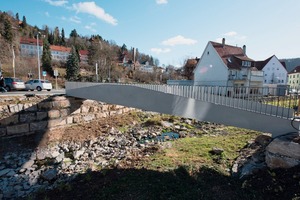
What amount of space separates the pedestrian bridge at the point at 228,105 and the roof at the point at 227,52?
72.0 ft

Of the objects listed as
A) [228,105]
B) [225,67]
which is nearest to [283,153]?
[228,105]

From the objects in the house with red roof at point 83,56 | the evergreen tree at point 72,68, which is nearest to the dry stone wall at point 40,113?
the evergreen tree at point 72,68

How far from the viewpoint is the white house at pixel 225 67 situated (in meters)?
26.6

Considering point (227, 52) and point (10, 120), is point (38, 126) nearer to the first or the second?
point (10, 120)

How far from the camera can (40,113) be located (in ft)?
36.2

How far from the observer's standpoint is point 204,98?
6895 millimetres

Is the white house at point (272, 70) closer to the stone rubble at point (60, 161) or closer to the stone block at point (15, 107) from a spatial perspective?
the stone rubble at point (60, 161)

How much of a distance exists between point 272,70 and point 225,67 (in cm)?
1564

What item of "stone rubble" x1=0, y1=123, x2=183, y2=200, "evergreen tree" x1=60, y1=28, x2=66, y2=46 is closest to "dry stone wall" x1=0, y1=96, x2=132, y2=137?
"stone rubble" x1=0, y1=123, x2=183, y2=200

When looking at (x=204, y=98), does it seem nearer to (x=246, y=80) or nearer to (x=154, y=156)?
(x=154, y=156)

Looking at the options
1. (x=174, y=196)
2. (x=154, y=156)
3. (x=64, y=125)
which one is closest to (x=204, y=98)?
(x=154, y=156)

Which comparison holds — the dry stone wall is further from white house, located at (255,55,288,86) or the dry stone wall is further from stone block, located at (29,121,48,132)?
white house, located at (255,55,288,86)

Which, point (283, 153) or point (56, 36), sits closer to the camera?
point (283, 153)

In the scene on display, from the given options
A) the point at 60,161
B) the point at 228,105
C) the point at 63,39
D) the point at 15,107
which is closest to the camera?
the point at 228,105
